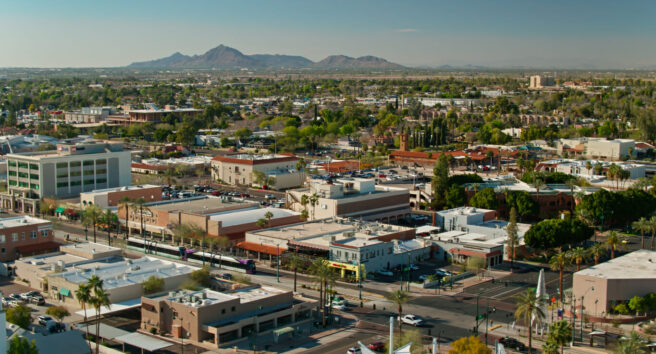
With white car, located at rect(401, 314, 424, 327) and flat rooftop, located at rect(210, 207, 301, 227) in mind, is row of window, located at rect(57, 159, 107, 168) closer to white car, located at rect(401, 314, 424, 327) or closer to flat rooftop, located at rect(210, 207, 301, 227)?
flat rooftop, located at rect(210, 207, 301, 227)

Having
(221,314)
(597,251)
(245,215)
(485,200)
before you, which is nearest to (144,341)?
(221,314)

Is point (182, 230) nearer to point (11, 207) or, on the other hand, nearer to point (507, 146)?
point (11, 207)

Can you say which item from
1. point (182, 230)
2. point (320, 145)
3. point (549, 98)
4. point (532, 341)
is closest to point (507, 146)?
point (320, 145)

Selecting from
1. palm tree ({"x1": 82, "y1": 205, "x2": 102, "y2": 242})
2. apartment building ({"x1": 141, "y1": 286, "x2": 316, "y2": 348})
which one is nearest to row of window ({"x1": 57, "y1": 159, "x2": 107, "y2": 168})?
palm tree ({"x1": 82, "y1": 205, "x2": 102, "y2": 242})

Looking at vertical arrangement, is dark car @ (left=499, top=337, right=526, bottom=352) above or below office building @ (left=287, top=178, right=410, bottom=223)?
below

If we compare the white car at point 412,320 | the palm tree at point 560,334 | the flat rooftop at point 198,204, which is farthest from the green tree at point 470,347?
the flat rooftop at point 198,204
